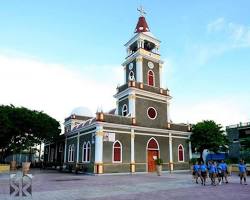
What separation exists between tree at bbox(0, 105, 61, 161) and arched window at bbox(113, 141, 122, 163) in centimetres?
1593

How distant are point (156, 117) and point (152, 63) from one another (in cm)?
757

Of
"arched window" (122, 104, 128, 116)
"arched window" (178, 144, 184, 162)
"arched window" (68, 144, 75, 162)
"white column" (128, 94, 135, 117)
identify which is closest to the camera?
"white column" (128, 94, 135, 117)

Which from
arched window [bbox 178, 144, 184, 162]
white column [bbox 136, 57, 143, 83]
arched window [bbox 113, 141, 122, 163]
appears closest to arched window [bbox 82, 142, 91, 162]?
arched window [bbox 113, 141, 122, 163]

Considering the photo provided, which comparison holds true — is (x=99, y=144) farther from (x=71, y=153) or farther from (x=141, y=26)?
(x=141, y=26)

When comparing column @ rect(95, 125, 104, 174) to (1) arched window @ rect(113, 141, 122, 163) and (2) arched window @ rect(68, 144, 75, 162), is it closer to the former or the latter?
(1) arched window @ rect(113, 141, 122, 163)

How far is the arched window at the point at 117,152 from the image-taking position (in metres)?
28.1

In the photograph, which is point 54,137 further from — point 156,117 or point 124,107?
point 156,117

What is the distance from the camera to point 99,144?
27.0 m

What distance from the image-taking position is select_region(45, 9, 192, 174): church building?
91.9ft

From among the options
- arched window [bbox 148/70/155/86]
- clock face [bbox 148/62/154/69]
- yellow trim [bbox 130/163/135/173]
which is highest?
clock face [bbox 148/62/154/69]

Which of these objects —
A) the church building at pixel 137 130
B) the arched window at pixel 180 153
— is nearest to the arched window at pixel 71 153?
the church building at pixel 137 130

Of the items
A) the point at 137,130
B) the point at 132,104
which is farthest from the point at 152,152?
the point at 132,104

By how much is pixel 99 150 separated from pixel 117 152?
8.06 ft

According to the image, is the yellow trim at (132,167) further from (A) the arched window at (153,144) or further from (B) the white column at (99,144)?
(B) the white column at (99,144)
